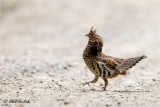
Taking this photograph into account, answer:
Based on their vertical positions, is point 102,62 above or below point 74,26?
below

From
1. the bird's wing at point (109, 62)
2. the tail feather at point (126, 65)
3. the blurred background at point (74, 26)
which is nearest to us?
the tail feather at point (126, 65)

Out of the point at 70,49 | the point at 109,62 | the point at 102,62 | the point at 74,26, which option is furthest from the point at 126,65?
the point at 74,26

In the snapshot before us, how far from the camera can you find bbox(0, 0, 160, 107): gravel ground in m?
7.56

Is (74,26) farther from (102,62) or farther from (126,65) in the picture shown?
(126,65)

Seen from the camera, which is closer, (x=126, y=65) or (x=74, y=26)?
(x=126, y=65)

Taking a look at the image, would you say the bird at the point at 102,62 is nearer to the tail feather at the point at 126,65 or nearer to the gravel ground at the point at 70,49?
the tail feather at the point at 126,65

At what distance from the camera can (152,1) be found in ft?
79.3

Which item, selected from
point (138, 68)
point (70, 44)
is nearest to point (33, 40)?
point (70, 44)

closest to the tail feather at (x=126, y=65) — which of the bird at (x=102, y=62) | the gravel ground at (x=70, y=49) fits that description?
the bird at (x=102, y=62)

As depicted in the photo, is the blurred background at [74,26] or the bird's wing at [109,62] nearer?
the bird's wing at [109,62]

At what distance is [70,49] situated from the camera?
653 inches

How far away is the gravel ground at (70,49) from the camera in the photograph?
24.8 ft

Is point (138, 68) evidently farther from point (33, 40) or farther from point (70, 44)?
point (33, 40)

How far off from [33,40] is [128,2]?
8.63 metres
